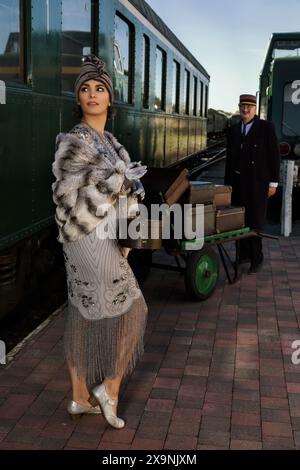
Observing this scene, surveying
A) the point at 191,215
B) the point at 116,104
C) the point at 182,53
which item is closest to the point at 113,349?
the point at 191,215

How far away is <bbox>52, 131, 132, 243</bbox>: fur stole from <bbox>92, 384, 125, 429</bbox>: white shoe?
2.72ft

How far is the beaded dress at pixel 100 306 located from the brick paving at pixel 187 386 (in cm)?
35

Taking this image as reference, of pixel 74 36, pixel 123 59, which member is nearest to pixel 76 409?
pixel 74 36

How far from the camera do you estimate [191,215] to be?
17.5 feet

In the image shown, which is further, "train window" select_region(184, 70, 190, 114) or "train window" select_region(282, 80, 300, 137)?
"train window" select_region(184, 70, 190, 114)

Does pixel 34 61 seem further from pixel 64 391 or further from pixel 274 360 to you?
pixel 274 360

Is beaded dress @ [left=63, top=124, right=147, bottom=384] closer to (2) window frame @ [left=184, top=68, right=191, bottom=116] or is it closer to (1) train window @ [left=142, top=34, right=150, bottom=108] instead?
(1) train window @ [left=142, top=34, right=150, bottom=108]

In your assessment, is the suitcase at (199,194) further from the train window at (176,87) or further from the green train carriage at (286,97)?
the train window at (176,87)

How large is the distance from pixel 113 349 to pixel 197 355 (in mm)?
1285

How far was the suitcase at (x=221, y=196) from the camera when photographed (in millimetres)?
5867

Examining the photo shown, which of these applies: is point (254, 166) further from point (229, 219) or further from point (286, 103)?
point (286, 103)

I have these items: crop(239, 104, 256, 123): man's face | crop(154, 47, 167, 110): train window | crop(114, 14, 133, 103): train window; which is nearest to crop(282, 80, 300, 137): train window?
crop(154, 47, 167, 110): train window

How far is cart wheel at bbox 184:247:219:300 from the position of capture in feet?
18.3
